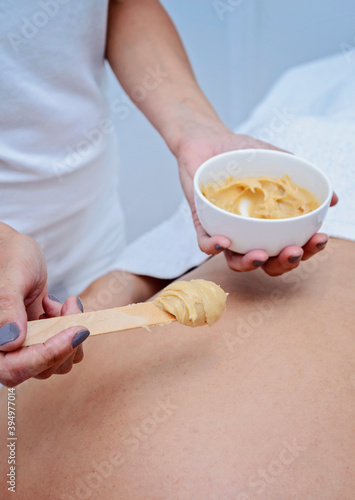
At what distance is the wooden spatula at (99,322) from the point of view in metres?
0.61

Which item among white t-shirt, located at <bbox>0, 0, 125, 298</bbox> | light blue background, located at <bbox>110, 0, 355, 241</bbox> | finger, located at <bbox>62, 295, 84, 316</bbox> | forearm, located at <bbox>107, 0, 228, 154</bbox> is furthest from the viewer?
light blue background, located at <bbox>110, 0, 355, 241</bbox>

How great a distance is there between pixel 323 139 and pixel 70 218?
1.93 feet

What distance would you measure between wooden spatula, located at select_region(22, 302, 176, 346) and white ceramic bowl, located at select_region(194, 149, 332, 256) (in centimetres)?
17

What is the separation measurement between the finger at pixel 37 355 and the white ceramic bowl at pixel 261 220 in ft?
0.88

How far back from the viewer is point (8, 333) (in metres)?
0.57

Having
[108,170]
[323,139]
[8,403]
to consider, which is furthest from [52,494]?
[323,139]

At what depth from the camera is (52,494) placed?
0.66m

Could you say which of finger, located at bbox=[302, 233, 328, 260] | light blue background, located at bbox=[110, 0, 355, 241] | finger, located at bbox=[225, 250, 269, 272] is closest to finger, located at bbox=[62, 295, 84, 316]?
finger, located at bbox=[225, 250, 269, 272]

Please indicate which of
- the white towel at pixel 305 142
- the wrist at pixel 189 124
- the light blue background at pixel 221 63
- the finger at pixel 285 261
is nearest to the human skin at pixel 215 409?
the finger at pixel 285 261

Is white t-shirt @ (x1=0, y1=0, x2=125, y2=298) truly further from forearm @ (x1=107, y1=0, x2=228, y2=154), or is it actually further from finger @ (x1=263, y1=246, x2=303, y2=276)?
finger @ (x1=263, y1=246, x2=303, y2=276)

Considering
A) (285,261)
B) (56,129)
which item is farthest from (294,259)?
(56,129)

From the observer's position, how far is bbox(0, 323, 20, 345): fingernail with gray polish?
0.57m

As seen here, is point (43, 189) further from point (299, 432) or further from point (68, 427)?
point (299, 432)

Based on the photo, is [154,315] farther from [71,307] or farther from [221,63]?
[221,63]
